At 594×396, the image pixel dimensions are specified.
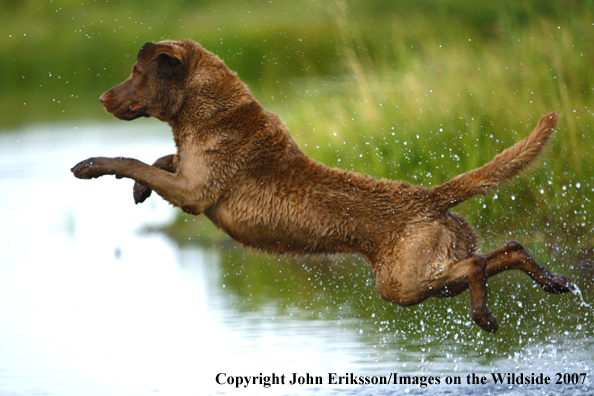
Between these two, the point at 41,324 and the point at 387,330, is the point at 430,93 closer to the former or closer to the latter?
the point at 387,330

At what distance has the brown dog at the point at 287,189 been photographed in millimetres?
4648

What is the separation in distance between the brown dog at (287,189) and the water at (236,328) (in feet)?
2.56

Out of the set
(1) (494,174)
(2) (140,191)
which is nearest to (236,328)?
(2) (140,191)

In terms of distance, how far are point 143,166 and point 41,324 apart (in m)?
2.75

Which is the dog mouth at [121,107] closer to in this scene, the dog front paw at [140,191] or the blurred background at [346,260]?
the dog front paw at [140,191]

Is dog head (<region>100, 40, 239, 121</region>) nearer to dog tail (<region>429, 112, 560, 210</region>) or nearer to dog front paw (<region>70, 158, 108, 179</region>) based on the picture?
dog front paw (<region>70, 158, 108, 179</region>)

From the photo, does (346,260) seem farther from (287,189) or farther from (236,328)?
(287,189)

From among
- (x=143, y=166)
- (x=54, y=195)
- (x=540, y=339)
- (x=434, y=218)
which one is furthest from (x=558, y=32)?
(x=54, y=195)

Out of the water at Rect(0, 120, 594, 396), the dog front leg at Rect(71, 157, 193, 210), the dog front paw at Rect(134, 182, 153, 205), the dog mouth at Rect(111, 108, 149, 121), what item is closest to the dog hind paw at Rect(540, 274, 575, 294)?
the water at Rect(0, 120, 594, 396)

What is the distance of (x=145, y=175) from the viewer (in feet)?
15.3

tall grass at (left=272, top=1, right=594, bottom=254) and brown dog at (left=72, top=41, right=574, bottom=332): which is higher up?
tall grass at (left=272, top=1, right=594, bottom=254)

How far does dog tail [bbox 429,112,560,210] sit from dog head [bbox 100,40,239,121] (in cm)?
141

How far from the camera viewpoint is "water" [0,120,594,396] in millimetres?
5262

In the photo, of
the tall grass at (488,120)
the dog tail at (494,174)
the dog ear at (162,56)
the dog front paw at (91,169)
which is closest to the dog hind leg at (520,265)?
the dog tail at (494,174)
